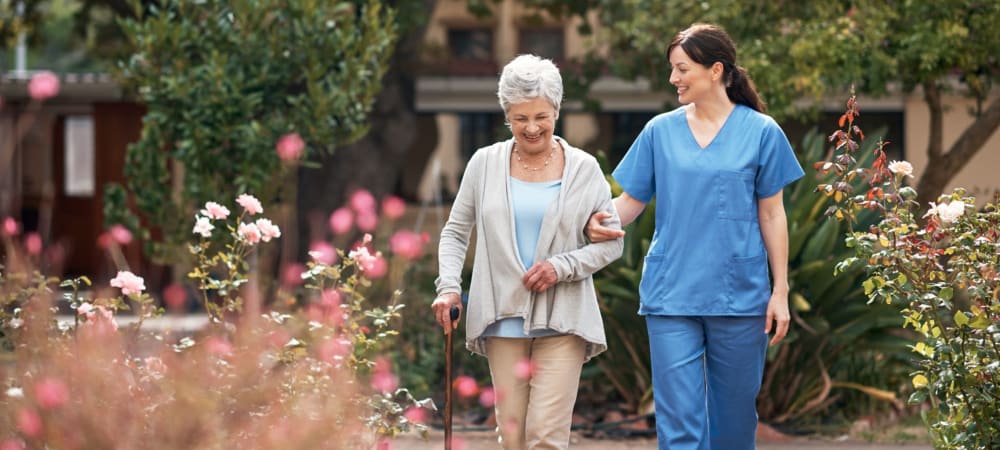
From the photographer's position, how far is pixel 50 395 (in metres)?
3.33

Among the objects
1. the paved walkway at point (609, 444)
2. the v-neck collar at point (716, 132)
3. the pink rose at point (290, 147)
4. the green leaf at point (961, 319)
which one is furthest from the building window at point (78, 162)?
the green leaf at point (961, 319)

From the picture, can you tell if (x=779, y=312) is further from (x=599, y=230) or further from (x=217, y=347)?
(x=217, y=347)

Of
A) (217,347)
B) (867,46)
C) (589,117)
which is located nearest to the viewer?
(217,347)

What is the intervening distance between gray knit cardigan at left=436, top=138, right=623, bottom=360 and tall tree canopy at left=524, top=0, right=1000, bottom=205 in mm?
5395

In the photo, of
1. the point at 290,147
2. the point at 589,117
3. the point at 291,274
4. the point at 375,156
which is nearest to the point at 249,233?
the point at 291,274

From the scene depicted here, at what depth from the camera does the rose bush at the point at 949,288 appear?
468 cm

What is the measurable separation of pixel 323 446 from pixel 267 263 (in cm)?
917

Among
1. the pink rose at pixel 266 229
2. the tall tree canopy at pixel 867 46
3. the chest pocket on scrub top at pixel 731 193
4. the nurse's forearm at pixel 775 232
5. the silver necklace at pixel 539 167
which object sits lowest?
the pink rose at pixel 266 229

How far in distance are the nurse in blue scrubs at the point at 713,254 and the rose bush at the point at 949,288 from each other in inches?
9.7

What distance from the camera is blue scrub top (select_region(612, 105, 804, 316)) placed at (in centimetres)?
483

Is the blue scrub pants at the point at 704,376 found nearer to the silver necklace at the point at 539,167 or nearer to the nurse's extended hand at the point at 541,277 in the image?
the nurse's extended hand at the point at 541,277

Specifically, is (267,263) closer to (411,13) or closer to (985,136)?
(411,13)

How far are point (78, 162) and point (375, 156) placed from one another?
9.35 m

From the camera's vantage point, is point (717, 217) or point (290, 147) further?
point (290, 147)
